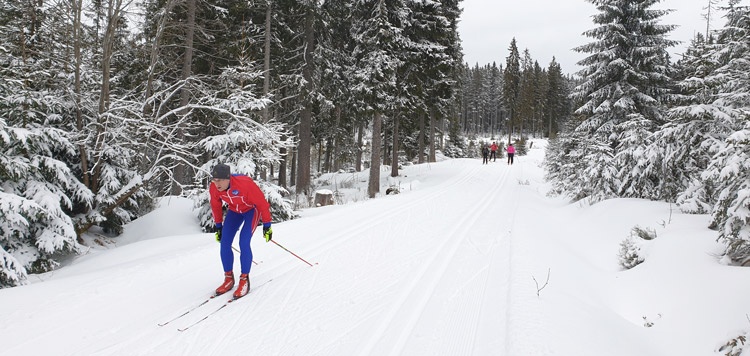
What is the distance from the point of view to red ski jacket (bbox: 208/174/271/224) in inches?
185

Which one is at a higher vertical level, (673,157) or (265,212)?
(673,157)

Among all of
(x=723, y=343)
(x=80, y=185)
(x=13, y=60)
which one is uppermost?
(x=13, y=60)

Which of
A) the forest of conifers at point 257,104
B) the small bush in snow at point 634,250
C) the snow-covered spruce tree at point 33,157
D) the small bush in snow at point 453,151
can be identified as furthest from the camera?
the small bush in snow at point 453,151

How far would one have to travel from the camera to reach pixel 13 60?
25.1ft

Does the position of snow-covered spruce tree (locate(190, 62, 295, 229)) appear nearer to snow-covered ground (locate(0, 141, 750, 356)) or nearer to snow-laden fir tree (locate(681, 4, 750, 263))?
snow-covered ground (locate(0, 141, 750, 356))

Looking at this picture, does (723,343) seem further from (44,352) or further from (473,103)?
(473,103)

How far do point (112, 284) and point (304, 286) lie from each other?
2.72 m

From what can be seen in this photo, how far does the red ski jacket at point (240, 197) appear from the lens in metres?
4.69

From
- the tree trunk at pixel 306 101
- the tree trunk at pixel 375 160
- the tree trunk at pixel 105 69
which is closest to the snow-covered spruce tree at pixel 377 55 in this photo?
the tree trunk at pixel 375 160

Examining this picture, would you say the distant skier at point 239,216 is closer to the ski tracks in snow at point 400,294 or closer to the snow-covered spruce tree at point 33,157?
the ski tracks in snow at point 400,294

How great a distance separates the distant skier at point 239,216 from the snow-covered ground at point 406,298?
0.34m

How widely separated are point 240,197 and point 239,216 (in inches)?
16.8

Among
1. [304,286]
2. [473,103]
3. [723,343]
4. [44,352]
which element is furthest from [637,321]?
[473,103]

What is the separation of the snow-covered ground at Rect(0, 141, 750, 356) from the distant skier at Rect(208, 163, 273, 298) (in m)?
0.34
